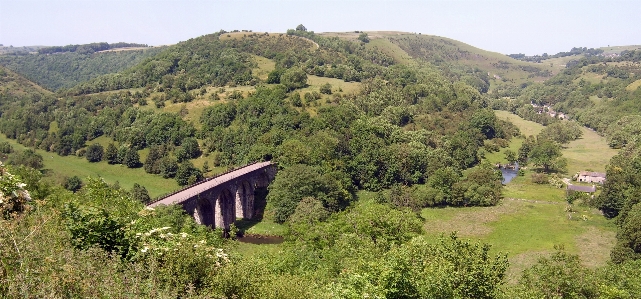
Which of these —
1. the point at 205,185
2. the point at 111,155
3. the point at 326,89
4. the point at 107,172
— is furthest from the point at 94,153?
the point at 326,89

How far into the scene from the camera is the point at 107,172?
95562 millimetres

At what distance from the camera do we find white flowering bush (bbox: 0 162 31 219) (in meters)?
22.0

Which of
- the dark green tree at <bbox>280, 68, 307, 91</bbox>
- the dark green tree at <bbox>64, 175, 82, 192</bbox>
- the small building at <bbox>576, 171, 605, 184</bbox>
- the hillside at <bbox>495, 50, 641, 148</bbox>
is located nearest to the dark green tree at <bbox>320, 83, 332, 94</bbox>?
the dark green tree at <bbox>280, 68, 307, 91</bbox>

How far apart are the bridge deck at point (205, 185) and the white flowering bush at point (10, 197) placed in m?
30.8

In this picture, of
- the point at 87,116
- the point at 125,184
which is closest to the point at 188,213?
the point at 125,184

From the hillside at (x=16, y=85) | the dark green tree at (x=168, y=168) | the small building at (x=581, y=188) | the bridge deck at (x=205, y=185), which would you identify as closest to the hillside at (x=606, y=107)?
the small building at (x=581, y=188)

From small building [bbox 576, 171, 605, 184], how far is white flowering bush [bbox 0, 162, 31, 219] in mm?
105023

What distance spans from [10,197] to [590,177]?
106 m

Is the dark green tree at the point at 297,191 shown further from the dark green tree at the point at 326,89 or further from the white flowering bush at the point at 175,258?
the dark green tree at the point at 326,89

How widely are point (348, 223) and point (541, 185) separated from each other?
68.2 m

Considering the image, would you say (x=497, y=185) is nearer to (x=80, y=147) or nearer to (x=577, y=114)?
(x=80, y=147)

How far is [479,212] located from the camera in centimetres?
7788

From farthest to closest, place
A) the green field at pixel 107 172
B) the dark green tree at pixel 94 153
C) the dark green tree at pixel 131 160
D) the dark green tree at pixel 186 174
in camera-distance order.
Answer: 1. the dark green tree at pixel 94 153
2. the dark green tree at pixel 131 160
3. the green field at pixel 107 172
4. the dark green tree at pixel 186 174

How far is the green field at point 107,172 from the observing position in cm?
8838
